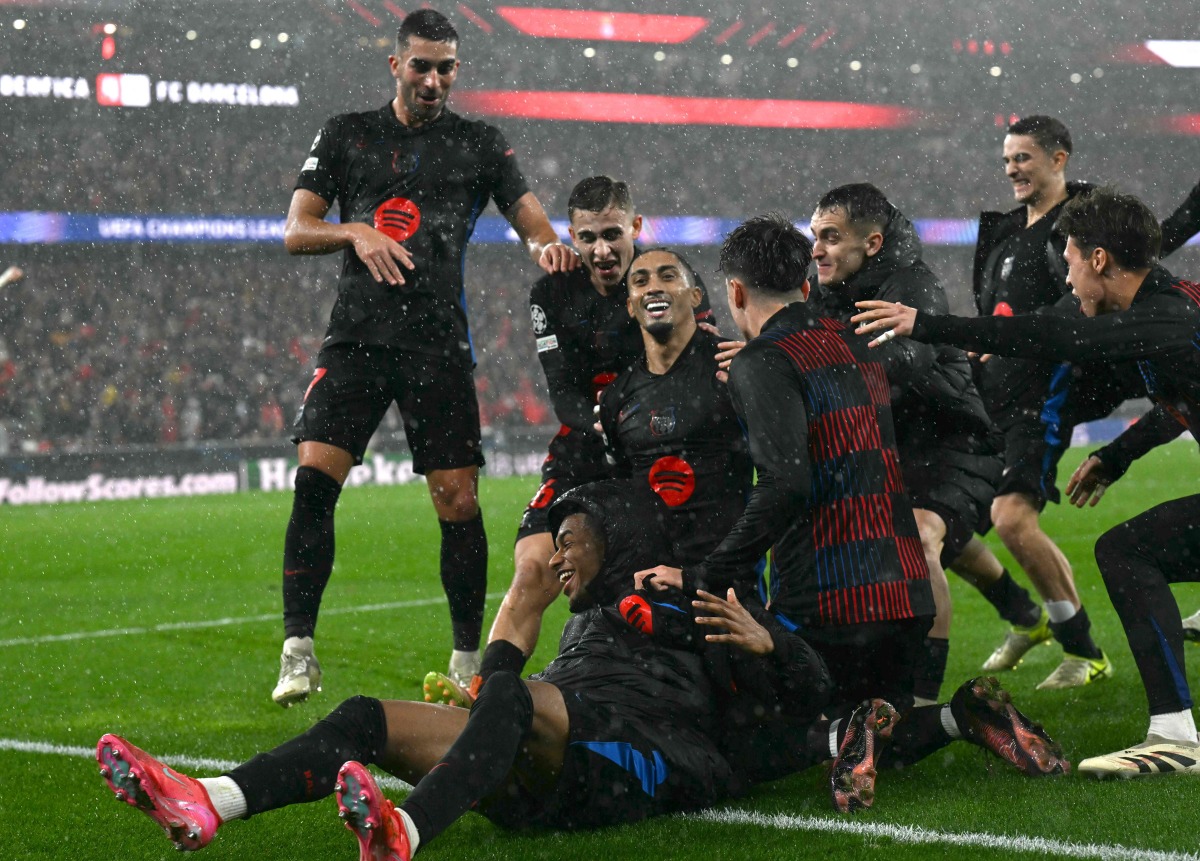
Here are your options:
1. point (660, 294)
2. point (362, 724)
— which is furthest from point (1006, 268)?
point (362, 724)

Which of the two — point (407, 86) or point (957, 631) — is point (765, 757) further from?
point (957, 631)

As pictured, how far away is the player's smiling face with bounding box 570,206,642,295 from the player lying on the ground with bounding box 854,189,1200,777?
51.8 inches

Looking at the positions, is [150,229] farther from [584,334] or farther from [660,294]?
[660,294]

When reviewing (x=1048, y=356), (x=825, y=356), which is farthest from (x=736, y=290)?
(x=1048, y=356)

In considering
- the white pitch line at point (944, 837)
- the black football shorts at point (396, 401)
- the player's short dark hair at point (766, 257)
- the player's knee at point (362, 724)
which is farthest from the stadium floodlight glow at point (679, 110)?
the player's knee at point (362, 724)

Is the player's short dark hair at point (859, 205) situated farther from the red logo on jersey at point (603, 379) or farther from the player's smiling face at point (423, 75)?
the player's smiling face at point (423, 75)

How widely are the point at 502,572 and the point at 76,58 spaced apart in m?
18.6

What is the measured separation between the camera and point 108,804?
3.85m

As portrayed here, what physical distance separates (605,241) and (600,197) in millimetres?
161

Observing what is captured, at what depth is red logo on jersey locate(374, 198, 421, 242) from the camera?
521 centimetres

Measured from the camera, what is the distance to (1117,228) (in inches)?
149

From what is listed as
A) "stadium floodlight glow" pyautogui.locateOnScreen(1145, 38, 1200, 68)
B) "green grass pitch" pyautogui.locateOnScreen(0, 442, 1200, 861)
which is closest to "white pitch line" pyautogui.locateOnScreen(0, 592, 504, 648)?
"green grass pitch" pyautogui.locateOnScreen(0, 442, 1200, 861)

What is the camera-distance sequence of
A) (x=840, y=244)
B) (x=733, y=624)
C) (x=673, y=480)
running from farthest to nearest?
(x=840, y=244) → (x=673, y=480) → (x=733, y=624)

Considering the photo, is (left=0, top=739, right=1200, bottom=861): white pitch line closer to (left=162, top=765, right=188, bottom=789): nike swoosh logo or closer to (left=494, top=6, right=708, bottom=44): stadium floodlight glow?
(left=162, top=765, right=188, bottom=789): nike swoosh logo
